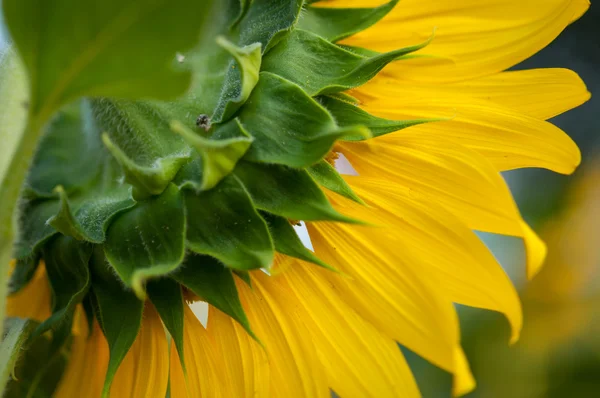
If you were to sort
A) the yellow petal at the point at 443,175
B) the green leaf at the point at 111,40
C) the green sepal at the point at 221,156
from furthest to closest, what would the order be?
the yellow petal at the point at 443,175 → the green sepal at the point at 221,156 → the green leaf at the point at 111,40

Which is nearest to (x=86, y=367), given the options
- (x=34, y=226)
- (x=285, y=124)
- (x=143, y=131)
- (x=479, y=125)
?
(x=34, y=226)

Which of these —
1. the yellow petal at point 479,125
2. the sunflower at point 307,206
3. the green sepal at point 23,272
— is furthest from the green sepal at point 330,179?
the green sepal at point 23,272

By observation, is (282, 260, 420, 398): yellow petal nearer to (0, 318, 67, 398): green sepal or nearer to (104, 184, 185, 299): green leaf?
(104, 184, 185, 299): green leaf

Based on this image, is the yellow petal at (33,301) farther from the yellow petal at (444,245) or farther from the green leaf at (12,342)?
the yellow petal at (444,245)

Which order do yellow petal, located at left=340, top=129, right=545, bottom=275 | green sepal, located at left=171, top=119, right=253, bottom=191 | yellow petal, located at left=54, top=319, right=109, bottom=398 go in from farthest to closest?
1. yellow petal, located at left=54, top=319, right=109, bottom=398
2. yellow petal, located at left=340, top=129, right=545, bottom=275
3. green sepal, located at left=171, top=119, right=253, bottom=191

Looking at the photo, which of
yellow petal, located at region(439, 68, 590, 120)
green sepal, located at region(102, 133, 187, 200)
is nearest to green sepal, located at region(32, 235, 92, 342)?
green sepal, located at region(102, 133, 187, 200)

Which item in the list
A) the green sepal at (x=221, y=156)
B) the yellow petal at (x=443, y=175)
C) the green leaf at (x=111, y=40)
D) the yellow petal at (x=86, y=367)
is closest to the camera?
the green leaf at (x=111, y=40)

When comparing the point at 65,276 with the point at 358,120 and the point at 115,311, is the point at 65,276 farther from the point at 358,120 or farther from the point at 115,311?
the point at 358,120
